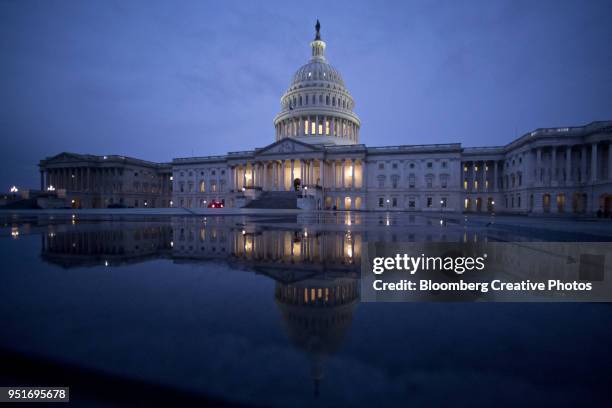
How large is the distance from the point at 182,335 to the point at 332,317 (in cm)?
146

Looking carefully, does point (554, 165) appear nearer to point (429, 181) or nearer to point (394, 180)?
point (429, 181)

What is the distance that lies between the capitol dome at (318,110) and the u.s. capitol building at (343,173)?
0.92 ft

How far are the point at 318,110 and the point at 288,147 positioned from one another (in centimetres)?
1746

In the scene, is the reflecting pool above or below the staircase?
below

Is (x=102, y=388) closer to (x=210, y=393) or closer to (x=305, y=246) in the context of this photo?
(x=210, y=393)

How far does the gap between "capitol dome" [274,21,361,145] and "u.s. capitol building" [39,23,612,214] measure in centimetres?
28

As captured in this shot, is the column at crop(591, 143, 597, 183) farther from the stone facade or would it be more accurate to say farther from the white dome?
the stone facade

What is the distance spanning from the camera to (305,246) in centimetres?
745

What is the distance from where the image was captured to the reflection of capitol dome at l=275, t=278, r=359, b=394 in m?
2.27

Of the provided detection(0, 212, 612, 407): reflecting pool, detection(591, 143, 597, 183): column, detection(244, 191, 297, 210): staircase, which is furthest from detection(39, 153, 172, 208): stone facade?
detection(591, 143, 597, 183): column

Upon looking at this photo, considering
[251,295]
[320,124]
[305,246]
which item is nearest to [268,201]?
[320,124]

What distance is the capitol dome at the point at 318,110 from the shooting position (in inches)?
2867

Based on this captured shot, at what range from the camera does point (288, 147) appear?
61969mm

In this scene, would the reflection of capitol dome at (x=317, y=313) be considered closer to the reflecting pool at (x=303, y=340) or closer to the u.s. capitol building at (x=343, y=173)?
the reflecting pool at (x=303, y=340)
